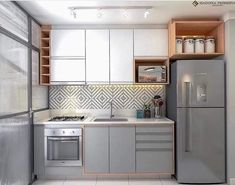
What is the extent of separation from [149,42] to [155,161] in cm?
186

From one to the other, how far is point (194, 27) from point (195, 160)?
2.00 metres

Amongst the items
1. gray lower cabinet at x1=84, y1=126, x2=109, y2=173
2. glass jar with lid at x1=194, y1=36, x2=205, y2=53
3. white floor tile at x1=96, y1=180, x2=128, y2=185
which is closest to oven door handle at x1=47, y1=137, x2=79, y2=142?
gray lower cabinet at x1=84, y1=126, x2=109, y2=173

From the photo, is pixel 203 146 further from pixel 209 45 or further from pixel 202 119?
pixel 209 45

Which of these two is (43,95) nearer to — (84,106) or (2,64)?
(84,106)

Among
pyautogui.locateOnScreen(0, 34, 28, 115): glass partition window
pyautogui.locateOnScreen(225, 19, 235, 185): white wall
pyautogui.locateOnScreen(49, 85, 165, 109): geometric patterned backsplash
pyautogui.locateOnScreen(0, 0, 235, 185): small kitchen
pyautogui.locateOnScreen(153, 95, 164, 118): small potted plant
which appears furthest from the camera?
pyautogui.locateOnScreen(49, 85, 165, 109): geometric patterned backsplash

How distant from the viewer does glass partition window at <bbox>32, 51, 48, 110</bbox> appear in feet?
11.4

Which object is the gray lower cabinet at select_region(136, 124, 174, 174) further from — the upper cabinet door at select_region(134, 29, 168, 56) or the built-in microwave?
the upper cabinet door at select_region(134, 29, 168, 56)

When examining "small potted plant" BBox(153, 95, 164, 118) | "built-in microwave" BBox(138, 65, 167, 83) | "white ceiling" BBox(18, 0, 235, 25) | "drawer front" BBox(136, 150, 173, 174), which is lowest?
"drawer front" BBox(136, 150, 173, 174)

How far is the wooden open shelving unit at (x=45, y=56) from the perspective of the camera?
3.77 meters

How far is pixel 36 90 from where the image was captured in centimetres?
357

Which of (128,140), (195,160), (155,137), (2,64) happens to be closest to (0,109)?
(2,64)

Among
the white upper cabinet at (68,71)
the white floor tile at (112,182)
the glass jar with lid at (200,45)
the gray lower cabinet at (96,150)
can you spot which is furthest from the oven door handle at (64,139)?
the glass jar with lid at (200,45)

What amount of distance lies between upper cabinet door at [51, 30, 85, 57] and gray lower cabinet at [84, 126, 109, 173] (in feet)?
4.09

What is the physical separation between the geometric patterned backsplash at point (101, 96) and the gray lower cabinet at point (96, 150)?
2.47 feet
